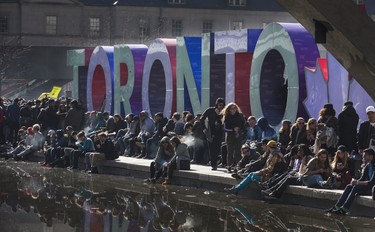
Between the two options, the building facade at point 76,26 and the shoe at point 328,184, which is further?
the building facade at point 76,26

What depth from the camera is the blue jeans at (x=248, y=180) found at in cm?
2056

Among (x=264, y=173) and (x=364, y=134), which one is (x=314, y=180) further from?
(x=364, y=134)

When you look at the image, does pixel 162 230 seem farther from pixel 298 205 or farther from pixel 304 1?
pixel 304 1

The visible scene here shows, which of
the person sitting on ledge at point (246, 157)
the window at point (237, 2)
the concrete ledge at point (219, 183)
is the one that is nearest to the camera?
the concrete ledge at point (219, 183)

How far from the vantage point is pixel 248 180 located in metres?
20.7

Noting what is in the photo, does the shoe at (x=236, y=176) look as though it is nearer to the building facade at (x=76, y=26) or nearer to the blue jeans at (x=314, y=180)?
the blue jeans at (x=314, y=180)

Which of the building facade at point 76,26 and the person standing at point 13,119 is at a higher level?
the building facade at point 76,26

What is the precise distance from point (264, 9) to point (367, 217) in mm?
75622

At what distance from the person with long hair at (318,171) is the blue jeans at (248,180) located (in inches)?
50.8

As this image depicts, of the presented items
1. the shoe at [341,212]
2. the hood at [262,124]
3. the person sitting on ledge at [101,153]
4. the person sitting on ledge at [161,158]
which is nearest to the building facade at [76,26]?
the person sitting on ledge at [101,153]

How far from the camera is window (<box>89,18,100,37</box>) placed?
294ft

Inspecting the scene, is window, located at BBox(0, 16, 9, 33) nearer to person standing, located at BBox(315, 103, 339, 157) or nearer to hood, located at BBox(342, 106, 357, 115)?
person standing, located at BBox(315, 103, 339, 157)

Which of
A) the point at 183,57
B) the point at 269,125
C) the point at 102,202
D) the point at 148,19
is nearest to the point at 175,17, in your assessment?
the point at 148,19

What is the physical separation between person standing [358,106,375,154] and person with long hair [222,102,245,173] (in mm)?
4193
